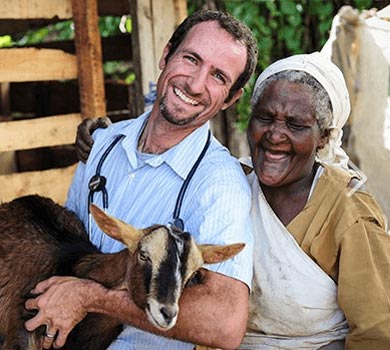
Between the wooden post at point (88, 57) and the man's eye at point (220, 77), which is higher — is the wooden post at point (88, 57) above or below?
below

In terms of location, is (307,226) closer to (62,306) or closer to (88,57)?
(62,306)

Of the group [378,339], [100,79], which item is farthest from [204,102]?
[100,79]

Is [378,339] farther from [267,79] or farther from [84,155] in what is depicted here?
[84,155]

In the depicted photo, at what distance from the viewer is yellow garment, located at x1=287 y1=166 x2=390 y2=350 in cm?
372

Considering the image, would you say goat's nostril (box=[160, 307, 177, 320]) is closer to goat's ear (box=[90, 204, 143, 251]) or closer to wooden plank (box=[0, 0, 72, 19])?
goat's ear (box=[90, 204, 143, 251])

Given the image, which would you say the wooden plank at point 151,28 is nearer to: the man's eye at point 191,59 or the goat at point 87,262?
the goat at point 87,262

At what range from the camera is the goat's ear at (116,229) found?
3393 millimetres

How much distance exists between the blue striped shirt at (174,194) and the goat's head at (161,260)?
16cm

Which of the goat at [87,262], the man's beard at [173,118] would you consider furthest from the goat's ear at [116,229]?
the man's beard at [173,118]

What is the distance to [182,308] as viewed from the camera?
3.41 metres

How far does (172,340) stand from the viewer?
12.4 ft

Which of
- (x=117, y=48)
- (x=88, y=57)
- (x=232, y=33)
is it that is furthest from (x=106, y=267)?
(x=117, y=48)

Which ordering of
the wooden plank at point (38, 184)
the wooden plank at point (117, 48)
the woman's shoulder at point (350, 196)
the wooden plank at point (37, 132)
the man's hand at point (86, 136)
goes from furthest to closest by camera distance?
the wooden plank at point (117, 48), the wooden plank at point (38, 184), the wooden plank at point (37, 132), the man's hand at point (86, 136), the woman's shoulder at point (350, 196)

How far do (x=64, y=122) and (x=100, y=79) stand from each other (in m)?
0.43
